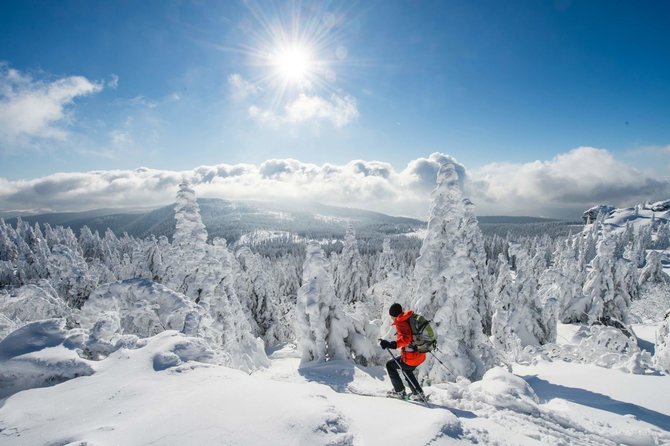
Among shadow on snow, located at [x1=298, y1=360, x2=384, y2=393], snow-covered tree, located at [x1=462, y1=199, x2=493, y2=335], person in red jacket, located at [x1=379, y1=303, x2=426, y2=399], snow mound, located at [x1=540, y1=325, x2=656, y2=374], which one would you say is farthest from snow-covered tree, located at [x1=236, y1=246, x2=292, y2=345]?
person in red jacket, located at [x1=379, y1=303, x2=426, y2=399]

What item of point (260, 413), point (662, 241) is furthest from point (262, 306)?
point (662, 241)

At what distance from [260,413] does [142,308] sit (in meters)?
9.66

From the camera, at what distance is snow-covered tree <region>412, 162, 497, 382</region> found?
1506 cm

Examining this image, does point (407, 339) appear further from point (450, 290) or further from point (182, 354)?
point (450, 290)

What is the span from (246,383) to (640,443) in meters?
7.28

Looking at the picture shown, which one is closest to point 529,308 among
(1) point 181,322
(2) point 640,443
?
(2) point 640,443

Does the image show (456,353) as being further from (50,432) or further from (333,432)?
(50,432)

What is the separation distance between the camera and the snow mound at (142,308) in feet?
37.7

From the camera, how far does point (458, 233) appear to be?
53.1ft

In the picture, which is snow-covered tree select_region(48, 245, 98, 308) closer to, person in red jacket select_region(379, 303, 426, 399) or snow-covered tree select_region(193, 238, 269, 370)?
snow-covered tree select_region(193, 238, 269, 370)

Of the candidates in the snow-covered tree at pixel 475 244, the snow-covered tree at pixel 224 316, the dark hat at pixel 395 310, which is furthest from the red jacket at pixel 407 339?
the snow-covered tree at pixel 475 244

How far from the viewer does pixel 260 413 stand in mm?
4594

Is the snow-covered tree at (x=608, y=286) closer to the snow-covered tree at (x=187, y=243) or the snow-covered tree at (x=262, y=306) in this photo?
the snow-covered tree at (x=262, y=306)

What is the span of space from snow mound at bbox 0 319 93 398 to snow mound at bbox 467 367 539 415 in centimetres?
857
